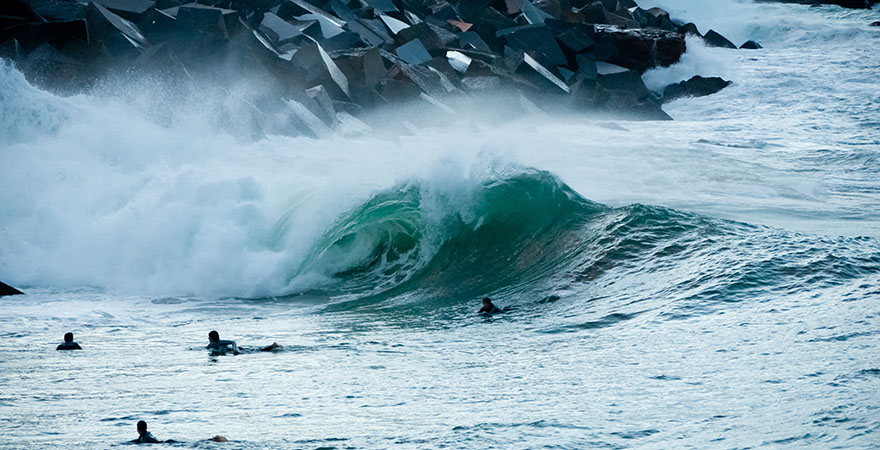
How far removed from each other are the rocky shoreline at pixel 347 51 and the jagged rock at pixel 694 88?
0.13 meters

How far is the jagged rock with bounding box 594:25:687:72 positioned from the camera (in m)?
24.9

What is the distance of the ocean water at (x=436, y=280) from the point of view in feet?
17.5

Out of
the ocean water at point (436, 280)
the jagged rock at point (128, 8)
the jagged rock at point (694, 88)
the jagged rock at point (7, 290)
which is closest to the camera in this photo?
the ocean water at point (436, 280)

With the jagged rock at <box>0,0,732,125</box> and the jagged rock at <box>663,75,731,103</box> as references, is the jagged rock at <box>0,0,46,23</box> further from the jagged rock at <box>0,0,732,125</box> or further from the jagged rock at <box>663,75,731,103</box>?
the jagged rock at <box>663,75,731,103</box>

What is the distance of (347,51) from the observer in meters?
19.2

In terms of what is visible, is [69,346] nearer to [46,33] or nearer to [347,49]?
[46,33]

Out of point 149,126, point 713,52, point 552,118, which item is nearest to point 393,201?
point 149,126

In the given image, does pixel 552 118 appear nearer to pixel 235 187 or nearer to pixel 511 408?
pixel 235 187

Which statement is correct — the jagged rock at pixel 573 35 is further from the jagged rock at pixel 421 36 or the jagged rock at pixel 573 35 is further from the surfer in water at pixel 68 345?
the surfer in water at pixel 68 345

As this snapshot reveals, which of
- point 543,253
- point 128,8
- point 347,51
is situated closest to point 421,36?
point 347,51

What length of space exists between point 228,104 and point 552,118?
7335mm

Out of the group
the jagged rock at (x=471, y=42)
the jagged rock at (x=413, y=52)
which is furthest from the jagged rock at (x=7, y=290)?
the jagged rock at (x=471, y=42)

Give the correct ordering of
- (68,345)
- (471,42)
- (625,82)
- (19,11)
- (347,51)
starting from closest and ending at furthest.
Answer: (68,345) → (19,11) → (347,51) → (625,82) → (471,42)

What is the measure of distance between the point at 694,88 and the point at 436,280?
52.4ft
